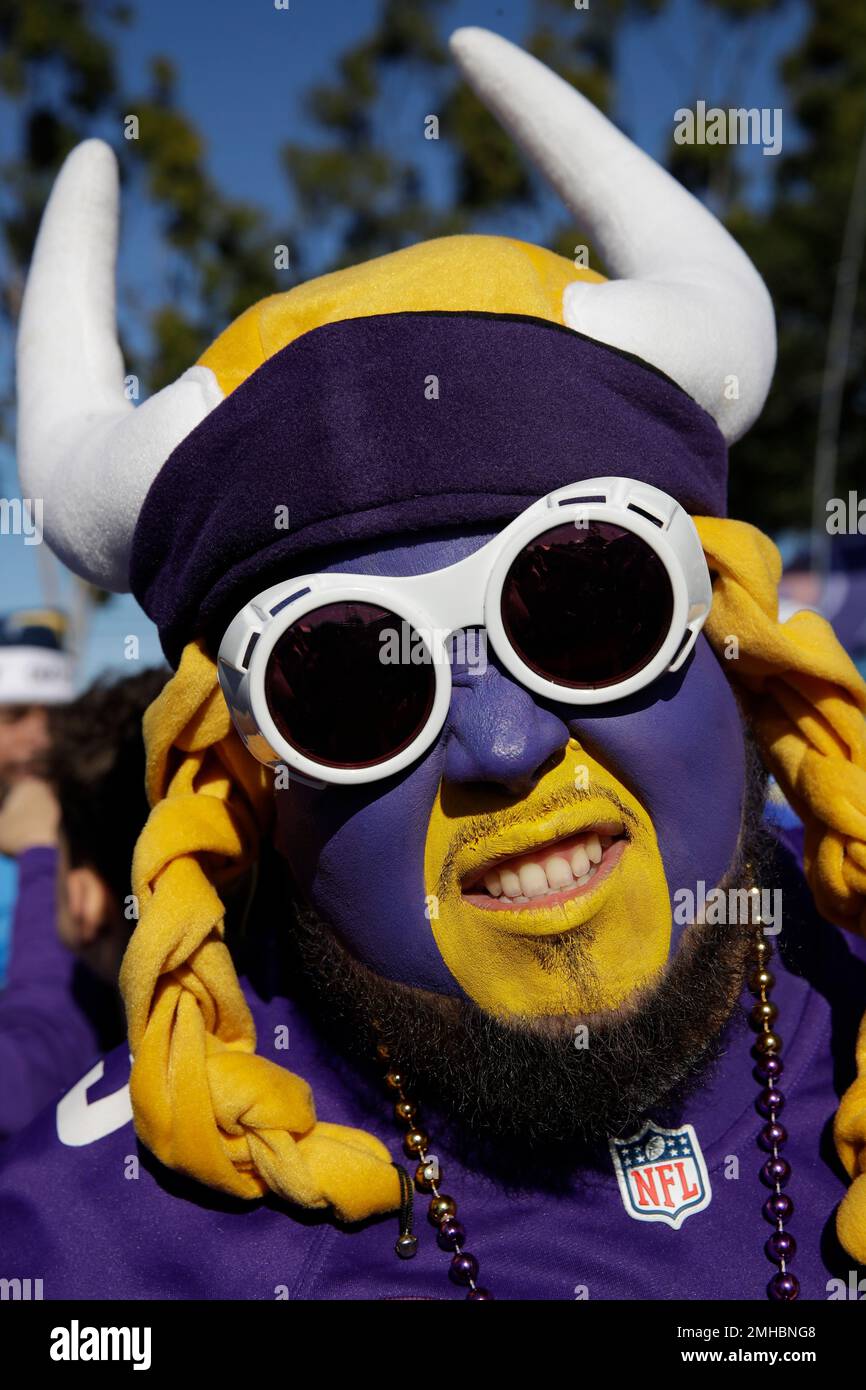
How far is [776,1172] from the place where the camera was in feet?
5.57

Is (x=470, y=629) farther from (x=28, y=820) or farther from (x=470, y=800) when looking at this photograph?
(x=28, y=820)

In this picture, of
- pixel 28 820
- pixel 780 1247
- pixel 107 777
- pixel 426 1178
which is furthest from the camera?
pixel 28 820

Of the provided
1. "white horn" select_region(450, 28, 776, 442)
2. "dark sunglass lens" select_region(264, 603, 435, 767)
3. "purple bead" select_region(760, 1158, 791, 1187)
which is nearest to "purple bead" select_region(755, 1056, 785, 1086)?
"purple bead" select_region(760, 1158, 791, 1187)

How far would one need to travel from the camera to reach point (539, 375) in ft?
5.23

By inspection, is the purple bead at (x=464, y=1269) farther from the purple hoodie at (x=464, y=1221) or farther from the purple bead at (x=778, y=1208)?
the purple bead at (x=778, y=1208)

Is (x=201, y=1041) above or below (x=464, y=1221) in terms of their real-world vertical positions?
above

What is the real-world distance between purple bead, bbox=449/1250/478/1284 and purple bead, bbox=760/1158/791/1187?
1.33ft

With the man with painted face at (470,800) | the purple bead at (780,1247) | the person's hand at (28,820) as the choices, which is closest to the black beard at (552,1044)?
the man with painted face at (470,800)

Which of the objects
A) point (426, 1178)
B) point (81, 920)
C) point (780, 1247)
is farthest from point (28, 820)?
point (780, 1247)

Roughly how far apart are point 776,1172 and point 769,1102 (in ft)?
0.34

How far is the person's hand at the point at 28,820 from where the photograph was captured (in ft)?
12.1

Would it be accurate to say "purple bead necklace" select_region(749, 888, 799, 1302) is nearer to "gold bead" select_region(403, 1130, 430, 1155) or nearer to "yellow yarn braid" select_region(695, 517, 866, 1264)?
"yellow yarn braid" select_region(695, 517, 866, 1264)
